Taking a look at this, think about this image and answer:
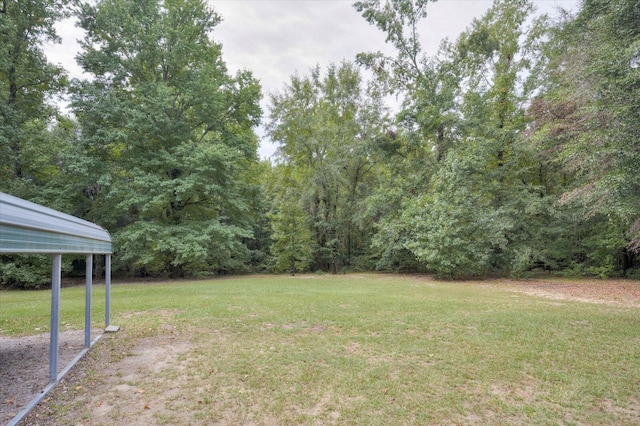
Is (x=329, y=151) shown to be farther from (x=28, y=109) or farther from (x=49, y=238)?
(x=49, y=238)

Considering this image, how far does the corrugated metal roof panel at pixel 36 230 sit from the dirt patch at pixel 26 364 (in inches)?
60.8

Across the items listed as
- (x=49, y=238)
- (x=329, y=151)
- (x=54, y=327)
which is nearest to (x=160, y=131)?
(x=329, y=151)

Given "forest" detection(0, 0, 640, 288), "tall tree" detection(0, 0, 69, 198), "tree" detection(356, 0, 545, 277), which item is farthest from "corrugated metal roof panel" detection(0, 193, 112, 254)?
"tree" detection(356, 0, 545, 277)

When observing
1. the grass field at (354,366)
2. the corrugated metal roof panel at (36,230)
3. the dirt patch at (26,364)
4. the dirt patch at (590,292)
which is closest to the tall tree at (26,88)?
the grass field at (354,366)

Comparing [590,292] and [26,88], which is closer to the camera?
[590,292]

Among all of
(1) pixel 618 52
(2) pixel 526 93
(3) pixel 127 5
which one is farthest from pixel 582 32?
(3) pixel 127 5

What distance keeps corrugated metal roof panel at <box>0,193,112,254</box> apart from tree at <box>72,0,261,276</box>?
412 inches

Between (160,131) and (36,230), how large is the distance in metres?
14.4

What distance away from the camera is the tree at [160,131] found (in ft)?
47.5

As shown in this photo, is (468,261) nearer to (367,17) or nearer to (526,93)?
(526,93)

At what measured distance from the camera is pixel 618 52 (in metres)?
7.27

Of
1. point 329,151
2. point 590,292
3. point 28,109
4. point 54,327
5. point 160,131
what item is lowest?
point 590,292

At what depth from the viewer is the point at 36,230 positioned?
2777 mm

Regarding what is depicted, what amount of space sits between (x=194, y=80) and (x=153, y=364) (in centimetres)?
1512
